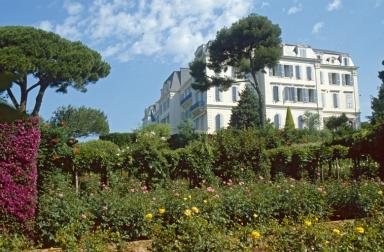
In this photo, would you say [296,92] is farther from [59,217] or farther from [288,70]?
[59,217]

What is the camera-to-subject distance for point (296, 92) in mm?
51062

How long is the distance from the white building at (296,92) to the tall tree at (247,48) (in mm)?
12793

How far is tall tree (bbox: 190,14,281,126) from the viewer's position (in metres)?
32.9

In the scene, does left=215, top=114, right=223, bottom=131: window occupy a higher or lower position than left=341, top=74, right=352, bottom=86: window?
lower

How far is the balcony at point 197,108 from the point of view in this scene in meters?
49.9

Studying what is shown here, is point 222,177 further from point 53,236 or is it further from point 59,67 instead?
point 59,67

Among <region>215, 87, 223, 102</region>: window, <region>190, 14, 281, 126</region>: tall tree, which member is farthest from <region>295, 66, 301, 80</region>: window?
<region>190, 14, 281, 126</region>: tall tree

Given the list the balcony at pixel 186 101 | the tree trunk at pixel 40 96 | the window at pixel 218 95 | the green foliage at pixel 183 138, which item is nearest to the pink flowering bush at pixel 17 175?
the green foliage at pixel 183 138

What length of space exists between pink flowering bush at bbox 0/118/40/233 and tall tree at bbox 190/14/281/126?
86.1 ft

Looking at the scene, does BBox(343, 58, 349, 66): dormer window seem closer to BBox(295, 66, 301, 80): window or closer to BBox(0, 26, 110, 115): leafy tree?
BBox(295, 66, 301, 80): window

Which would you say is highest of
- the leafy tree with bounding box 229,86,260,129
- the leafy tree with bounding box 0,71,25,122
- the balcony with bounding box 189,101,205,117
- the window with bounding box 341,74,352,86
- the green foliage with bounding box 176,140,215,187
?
the window with bounding box 341,74,352,86

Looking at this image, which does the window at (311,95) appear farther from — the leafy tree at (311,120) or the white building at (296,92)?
the leafy tree at (311,120)

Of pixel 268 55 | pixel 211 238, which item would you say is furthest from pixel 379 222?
pixel 268 55

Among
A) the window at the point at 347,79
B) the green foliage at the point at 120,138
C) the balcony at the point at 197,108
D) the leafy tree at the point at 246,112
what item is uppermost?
the window at the point at 347,79
